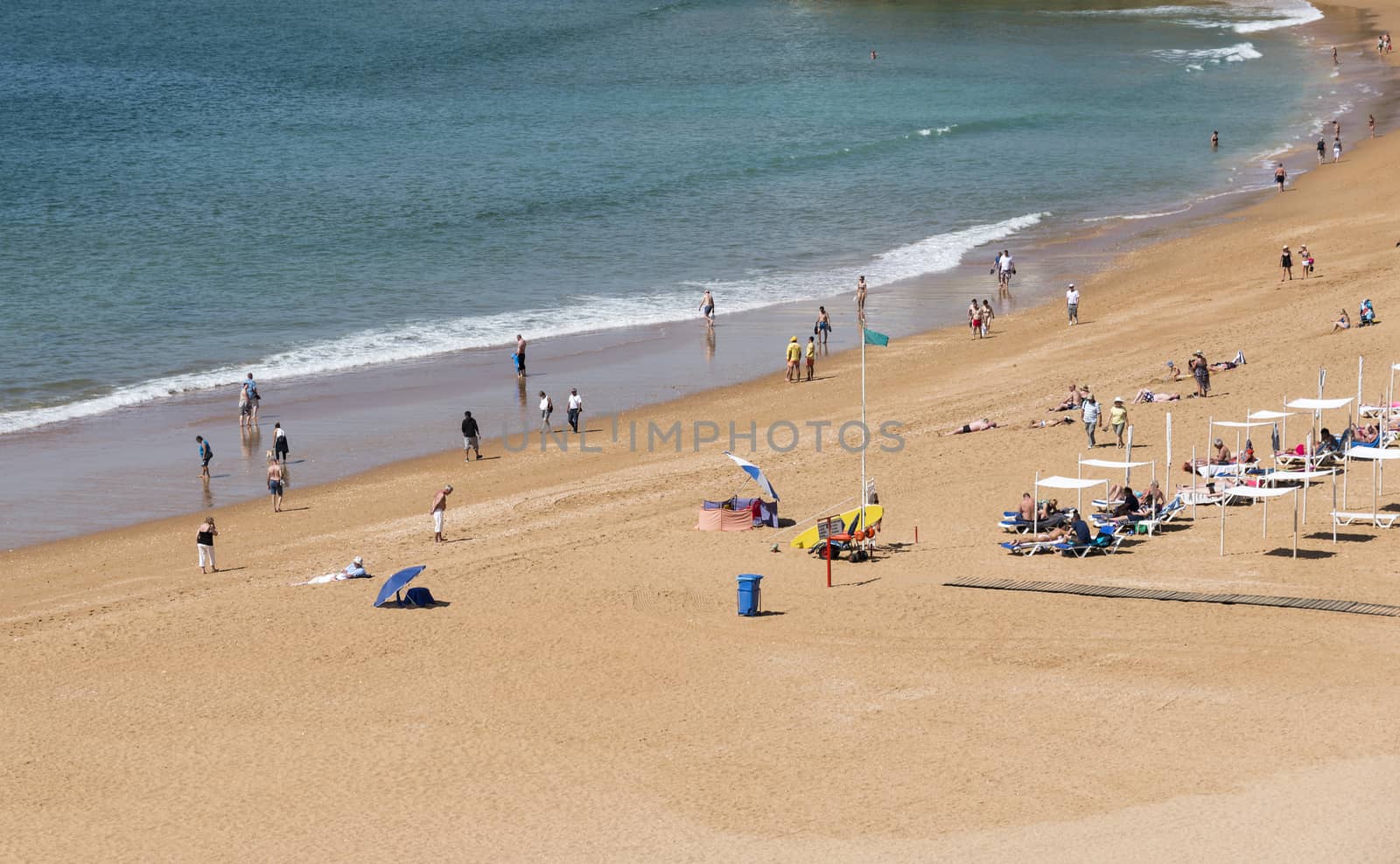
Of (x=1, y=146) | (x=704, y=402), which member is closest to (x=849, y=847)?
(x=704, y=402)

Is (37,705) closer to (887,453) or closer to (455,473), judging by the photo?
(455,473)

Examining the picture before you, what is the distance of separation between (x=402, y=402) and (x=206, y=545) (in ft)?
32.5

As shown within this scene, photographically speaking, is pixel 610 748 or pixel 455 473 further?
pixel 455 473

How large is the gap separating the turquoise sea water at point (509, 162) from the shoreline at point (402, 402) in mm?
1369

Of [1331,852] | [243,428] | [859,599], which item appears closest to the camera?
[1331,852]

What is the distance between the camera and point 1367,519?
18719mm

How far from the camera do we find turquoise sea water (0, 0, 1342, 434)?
123 ft

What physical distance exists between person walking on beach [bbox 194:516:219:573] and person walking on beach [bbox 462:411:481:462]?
5.90 m

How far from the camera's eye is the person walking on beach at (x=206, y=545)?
20.5m

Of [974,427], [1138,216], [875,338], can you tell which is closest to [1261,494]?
[875,338]

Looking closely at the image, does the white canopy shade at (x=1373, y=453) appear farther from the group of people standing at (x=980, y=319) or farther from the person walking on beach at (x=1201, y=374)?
the group of people standing at (x=980, y=319)

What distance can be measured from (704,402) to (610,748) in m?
15.4

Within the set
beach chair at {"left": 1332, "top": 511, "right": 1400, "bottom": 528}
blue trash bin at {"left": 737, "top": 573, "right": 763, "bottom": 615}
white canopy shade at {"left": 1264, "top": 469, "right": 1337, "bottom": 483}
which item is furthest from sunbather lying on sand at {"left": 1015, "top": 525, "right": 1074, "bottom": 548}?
blue trash bin at {"left": 737, "top": 573, "right": 763, "bottom": 615}

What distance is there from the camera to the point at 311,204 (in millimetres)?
49906
